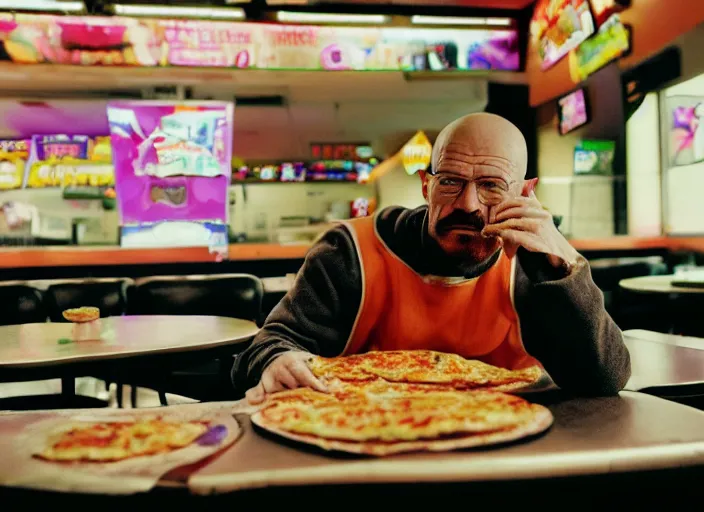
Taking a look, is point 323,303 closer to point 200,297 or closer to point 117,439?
point 117,439

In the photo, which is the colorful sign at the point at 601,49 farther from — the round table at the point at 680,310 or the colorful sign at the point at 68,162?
the colorful sign at the point at 68,162

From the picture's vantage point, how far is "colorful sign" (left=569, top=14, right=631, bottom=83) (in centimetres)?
510

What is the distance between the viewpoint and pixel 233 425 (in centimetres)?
99

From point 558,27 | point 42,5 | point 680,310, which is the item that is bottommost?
point 680,310

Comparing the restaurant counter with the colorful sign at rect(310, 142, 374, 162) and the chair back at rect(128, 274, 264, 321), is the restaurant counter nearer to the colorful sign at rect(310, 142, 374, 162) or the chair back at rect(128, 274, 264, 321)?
the chair back at rect(128, 274, 264, 321)

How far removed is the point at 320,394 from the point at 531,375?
53 cm

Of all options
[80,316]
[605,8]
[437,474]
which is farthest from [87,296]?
[605,8]

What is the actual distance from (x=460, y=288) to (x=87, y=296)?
235 centimetres

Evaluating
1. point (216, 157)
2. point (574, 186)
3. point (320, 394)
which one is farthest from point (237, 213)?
point (320, 394)

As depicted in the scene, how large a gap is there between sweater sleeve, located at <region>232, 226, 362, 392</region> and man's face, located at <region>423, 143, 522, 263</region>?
0.31m

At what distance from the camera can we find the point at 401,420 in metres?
0.94

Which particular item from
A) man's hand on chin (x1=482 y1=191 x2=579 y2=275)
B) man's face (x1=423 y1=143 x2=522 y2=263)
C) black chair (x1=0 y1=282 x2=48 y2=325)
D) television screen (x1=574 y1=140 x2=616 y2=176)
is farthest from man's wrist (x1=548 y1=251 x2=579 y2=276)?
television screen (x1=574 y1=140 x2=616 y2=176)

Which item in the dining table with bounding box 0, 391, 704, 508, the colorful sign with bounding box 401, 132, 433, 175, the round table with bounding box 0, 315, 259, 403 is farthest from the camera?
the colorful sign with bounding box 401, 132, 433, 175

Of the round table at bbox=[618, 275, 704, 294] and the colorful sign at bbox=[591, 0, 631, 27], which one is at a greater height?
the colorful sign at bbox=[591, 0, 631, 27]
